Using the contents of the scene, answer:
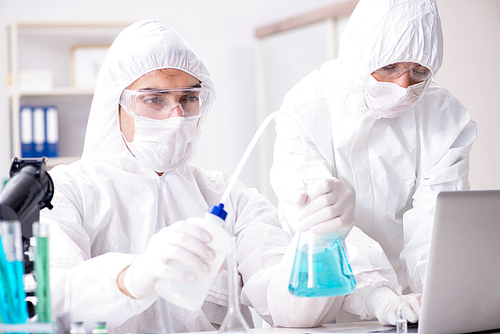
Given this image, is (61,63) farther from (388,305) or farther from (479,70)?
(388,305)

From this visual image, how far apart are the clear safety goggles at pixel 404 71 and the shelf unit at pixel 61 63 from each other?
219 centimetres

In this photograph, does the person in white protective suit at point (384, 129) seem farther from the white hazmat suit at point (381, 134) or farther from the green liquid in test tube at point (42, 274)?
the green liquid in test tube at point (42, 274)

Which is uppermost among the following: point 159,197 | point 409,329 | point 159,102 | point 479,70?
point 479,70

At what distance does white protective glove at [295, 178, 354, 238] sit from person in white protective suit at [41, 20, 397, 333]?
208 millimetres

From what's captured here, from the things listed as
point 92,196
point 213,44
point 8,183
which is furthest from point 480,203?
point 213,44

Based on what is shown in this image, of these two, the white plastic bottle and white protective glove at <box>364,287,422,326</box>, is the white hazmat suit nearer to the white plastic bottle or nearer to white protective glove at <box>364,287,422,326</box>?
white protective glove at <box>364,287,422,326</box>

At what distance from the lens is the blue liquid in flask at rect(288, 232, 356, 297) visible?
0.81m

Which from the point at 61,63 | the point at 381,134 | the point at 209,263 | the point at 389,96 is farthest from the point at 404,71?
the point at 61,63

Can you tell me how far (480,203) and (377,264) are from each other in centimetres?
47

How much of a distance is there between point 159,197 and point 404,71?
79cm

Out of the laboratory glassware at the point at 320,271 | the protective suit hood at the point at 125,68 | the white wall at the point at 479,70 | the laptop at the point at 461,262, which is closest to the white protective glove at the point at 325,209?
the laboratory glassware at the point at 320,271

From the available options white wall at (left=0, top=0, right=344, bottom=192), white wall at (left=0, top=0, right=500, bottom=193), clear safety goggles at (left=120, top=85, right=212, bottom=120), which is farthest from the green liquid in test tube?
white wall at (left=0, top=0, right=344, bottom=192)

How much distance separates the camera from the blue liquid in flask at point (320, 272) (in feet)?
2.66

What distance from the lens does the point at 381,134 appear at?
60.9 inches
